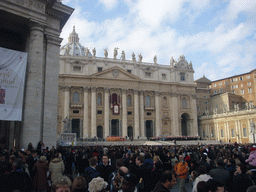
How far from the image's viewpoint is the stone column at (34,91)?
1306 centimetres

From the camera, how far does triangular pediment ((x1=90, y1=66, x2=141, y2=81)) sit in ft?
162

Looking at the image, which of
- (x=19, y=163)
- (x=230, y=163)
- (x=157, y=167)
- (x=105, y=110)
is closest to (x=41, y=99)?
(x=19, y=163)

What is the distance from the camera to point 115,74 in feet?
166

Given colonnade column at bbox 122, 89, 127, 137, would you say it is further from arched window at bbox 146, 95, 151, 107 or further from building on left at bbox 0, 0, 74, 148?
building on left at bbox 0, 0, 74, 148

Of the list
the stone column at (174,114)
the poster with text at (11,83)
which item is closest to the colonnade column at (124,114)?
the stone column at (174,114)

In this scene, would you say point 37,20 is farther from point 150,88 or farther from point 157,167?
point 150,88

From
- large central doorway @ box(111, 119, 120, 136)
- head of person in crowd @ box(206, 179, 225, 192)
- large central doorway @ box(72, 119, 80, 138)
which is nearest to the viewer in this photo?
head of person in crowd @ box(206, 179, 225, 192)

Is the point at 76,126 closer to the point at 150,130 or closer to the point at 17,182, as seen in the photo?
the point at 150,130

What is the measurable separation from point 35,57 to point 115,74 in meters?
36.9

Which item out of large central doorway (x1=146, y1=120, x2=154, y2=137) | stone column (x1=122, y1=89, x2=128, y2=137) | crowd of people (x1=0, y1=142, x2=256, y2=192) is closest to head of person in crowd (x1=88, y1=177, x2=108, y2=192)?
crowd of people (x1=0, y1=142, x2=256, y2=192)

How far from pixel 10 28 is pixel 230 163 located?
1434 cm

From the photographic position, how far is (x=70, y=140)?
2653 centimetres

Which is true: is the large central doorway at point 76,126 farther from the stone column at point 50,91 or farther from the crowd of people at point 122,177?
the crowd of people at point 122,177

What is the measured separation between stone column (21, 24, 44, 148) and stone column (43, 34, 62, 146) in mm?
296
